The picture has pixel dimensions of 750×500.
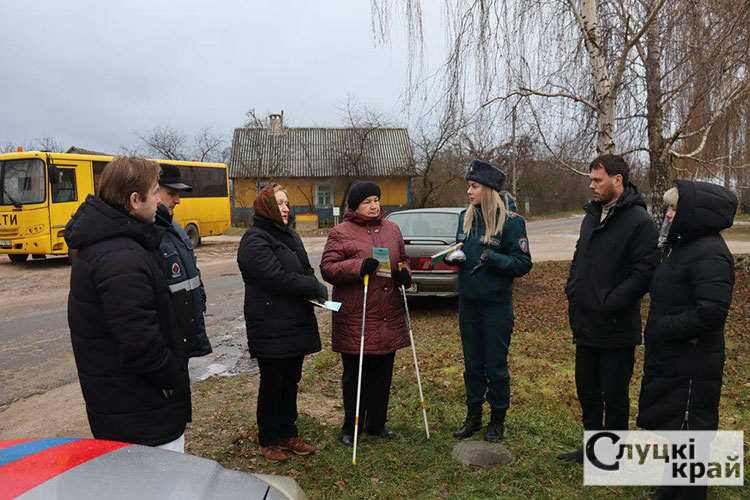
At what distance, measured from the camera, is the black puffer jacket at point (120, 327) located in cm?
238

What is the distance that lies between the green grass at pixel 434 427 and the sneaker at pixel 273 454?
0.21ft

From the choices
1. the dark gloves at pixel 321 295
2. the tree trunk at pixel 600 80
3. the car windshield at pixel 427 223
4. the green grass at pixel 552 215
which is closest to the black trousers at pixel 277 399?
the dark gloves at pixel 321 295

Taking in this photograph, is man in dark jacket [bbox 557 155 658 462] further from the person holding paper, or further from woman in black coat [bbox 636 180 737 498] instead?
the person holding paper

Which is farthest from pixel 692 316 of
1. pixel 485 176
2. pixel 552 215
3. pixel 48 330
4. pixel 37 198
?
pixel 552 215

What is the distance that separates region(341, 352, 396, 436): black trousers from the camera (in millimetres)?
4195

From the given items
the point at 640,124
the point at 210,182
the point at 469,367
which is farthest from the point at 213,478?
the point at 210,182

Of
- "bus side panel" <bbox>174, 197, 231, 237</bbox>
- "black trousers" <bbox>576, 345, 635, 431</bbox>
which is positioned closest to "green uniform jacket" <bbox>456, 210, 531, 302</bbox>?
"black trousers" <bbox>576, 345, 635, 431</bbox>

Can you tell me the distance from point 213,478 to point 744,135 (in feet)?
40.7

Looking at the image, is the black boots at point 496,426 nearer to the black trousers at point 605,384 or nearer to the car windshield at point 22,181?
the black trousers at point 605,384

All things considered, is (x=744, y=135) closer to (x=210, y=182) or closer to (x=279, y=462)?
(x=279, y=462)

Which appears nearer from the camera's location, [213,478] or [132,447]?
[213,478]

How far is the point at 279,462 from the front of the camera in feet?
12.7

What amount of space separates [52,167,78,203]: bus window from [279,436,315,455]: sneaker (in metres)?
13.9

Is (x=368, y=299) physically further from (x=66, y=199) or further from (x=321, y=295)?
(x=66, y=199)
